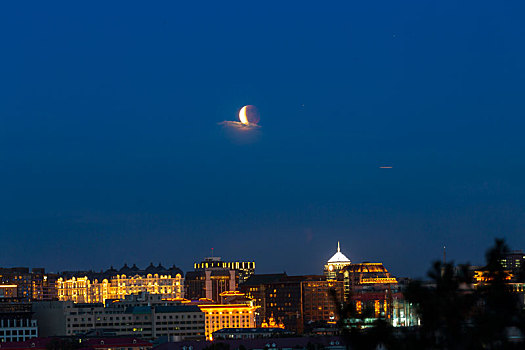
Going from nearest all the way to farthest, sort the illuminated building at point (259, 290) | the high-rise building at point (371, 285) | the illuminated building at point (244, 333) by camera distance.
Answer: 1. the illuminated building at point (244, 333)
2. the high-rise building at point (371, 285)
3. the illuminated building at point (259, 290)

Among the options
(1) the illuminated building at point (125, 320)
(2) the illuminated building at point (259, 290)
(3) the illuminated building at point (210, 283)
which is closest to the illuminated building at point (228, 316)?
(1) the illuminated building at point (125, 320)

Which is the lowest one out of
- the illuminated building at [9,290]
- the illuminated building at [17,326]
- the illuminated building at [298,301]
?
the illuminated building at [17,326]

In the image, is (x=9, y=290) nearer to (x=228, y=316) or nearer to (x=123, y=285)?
(x=123, y=285)

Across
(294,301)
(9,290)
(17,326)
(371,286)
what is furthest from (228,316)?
(9,290)

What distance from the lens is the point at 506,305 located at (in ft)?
116

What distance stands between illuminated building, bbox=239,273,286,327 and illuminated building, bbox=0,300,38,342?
47818mm

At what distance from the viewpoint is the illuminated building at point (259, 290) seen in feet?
552

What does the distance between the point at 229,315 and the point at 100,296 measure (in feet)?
188

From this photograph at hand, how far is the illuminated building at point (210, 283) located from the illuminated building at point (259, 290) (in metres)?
2.36

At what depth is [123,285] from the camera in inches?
7505

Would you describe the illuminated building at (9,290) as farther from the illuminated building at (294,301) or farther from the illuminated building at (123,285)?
the illuminated building at (294,301)

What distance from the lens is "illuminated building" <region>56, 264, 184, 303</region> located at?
619 ft

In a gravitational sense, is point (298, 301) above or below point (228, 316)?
above

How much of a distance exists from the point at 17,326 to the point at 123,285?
80.9 meters
